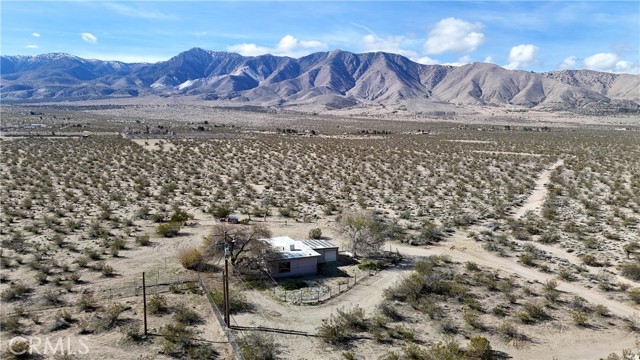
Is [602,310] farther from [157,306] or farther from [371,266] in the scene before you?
[157,306]

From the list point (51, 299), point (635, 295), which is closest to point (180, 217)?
point (51, 299)

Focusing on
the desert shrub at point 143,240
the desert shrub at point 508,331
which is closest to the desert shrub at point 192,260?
the desert shrub at point 143,240

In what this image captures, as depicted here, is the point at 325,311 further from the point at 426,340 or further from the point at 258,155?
the point at 258,155

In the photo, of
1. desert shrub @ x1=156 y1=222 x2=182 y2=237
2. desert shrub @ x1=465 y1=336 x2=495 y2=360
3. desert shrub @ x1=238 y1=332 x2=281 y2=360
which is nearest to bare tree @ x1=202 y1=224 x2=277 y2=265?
desert shrub @ x1=156 y1=222 x2=182 y2=237

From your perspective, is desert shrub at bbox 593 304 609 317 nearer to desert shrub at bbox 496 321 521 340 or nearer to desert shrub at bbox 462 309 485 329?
desert shrub at bbox 496 321 521 340

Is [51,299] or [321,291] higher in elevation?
[51,299]

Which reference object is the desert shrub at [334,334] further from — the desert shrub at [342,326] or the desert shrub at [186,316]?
the desert shrub at [186,316]
